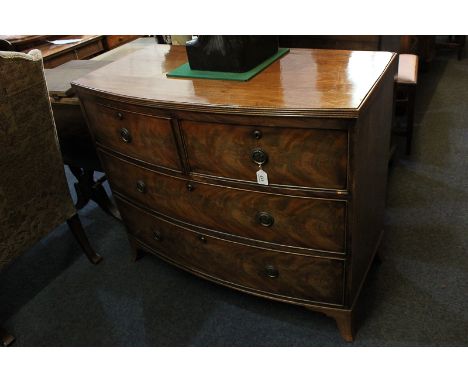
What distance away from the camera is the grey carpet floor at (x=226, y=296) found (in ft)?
5.38

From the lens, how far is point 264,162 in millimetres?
1222

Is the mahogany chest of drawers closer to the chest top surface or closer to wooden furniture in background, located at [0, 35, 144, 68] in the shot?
the chest top surface

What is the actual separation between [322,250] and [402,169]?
55.8 inches

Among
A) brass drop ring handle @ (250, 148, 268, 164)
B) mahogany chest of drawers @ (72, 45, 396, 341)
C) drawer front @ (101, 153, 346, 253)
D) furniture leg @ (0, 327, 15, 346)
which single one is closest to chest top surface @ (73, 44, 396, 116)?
mahogany chest of drawers @ (72, 45, 396, 341)

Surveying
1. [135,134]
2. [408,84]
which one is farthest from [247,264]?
[408,84]

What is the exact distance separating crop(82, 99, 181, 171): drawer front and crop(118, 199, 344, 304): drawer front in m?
0.31

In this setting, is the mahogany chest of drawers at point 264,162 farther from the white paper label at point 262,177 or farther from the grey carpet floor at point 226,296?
the grey carpet floor at point 226,296

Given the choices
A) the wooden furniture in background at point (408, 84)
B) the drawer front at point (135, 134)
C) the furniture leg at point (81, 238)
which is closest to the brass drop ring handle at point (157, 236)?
the drawer front at point (135, 134)

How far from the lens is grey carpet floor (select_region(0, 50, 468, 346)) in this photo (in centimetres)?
164

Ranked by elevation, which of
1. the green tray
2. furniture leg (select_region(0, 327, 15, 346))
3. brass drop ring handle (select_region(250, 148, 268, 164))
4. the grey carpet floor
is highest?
the green tray

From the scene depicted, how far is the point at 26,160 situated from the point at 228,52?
2.99 feet

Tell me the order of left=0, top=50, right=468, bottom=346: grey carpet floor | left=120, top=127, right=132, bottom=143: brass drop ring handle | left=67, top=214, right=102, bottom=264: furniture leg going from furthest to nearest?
left=67, top=214, right=102, bottom=264: furniture leg, left=0, top=50, right=468, bottom=346: grey carpet floor, left=120, top=127, right=132, bottom=143: brass drop ring handle

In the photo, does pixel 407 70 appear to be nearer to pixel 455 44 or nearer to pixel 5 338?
pixel 455 44
